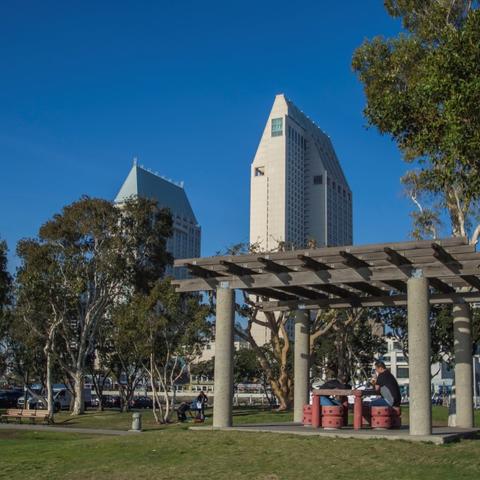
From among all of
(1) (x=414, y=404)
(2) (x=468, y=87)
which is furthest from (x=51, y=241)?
(2) (x=468, y=87)

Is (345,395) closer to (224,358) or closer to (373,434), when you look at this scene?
(373,434)

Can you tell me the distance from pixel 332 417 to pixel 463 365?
4236 mm

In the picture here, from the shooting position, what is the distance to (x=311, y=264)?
1620 centimetres

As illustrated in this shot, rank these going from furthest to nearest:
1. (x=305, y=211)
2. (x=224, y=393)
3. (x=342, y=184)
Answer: (x=342, y=184), (x=305, y=211), (x=224, y=393)

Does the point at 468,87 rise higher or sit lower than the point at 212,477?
higher

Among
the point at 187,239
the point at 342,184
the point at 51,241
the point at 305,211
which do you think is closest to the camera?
the point at 51,241

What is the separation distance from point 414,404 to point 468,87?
6337 mm

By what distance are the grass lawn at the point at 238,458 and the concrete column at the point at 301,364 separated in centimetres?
474

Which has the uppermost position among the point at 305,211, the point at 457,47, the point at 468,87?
the point at 305,211

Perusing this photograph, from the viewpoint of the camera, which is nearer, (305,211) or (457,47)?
(457,47)

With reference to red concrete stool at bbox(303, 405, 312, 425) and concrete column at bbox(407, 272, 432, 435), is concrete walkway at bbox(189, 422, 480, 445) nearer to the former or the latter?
concrete column at bbox(407, 272, 432, 435)

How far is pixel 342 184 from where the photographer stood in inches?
7741

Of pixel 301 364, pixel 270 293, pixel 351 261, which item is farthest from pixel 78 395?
pixel 351 261

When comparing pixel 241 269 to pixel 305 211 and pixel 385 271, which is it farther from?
pixel 305 211
